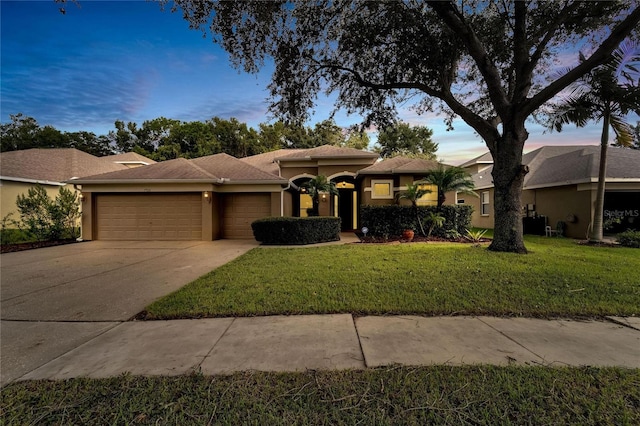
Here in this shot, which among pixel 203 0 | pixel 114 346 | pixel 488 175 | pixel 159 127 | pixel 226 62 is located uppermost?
pixel 159 127

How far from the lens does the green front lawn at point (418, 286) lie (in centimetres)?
428

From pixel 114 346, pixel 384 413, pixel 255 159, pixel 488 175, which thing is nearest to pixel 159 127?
pixel 255 159

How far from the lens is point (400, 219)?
42.5ft

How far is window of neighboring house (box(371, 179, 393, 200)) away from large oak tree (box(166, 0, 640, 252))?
5774 millimetres

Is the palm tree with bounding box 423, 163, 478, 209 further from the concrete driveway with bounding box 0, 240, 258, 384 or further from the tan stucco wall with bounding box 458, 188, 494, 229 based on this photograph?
the concrete driveway with bounding box 0, 240, 258, 384

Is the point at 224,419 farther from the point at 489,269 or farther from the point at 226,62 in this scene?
the point at 226,62

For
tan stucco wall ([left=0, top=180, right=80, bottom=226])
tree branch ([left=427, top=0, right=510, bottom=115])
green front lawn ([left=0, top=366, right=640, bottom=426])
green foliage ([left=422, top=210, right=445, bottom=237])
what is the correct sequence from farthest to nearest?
tan stucco wall ([left=0, top=180, right=80, bottom=226]) → green foliage ([left=422, top=210, right=445, bottom=237]) → tree branch ([left=427, top=0, right=510, bottom=115]) → green front lawn ([left=0, top=366, right=640, bottom=426])

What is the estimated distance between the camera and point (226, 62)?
8117 millimetres

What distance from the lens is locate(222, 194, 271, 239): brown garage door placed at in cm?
1444

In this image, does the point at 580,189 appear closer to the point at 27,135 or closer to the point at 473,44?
the point at 473,44

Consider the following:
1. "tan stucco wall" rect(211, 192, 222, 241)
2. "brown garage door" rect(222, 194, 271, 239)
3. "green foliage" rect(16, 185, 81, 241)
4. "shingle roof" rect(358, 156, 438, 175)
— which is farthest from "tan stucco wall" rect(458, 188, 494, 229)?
"green foliage" rect(16, 185, 81, 241)

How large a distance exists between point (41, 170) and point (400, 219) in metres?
20.8

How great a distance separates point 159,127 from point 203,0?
34.3 metres

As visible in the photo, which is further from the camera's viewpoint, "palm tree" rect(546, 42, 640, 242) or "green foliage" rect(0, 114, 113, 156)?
"green foliage" rect(0, 114, 113, 156)
